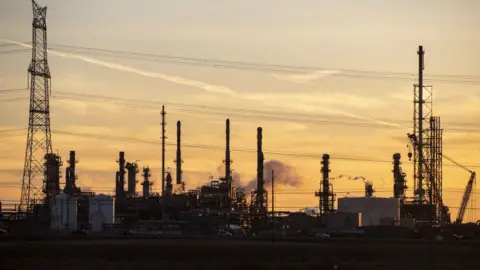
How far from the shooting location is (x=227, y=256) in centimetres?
7538

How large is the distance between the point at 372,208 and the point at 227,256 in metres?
71.3

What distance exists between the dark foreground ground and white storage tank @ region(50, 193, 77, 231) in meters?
45.6

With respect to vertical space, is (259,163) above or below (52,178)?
above

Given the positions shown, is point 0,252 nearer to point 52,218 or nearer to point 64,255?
point 64,255

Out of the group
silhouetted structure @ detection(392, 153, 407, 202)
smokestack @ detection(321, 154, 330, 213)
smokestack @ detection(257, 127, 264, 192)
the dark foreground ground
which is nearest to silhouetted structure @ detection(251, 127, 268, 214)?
smokestack @ detection(257, 127, 264, 192)

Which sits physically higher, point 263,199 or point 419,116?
Result: point 419,116

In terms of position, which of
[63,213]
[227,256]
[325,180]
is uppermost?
[325,180]

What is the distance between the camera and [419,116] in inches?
5384

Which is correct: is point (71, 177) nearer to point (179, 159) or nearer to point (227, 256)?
point (179, 159)

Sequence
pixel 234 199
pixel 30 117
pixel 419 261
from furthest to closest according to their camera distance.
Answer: pixel 234 199, pixel 30 117, pixel 419 261

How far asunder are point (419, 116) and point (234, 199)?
106ft

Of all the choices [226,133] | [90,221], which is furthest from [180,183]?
[90,221]

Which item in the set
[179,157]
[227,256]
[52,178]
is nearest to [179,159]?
[179,157]

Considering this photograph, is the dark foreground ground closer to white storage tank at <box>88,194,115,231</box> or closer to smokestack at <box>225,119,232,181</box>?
white storage tank at <box>88,194,115,231</box>
